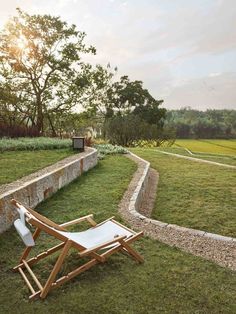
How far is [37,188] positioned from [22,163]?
9.88 ft

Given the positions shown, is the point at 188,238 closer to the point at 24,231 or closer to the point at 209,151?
the point at 24,231

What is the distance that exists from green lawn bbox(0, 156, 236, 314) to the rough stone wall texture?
336mm

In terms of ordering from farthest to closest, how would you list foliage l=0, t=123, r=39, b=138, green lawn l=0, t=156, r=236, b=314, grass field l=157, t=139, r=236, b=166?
grass field l=157, t=139, r=236, b=166 < foliage l=0, t=123, r=39, b=138 < green lawn l=0, t=156, r=236, b=314

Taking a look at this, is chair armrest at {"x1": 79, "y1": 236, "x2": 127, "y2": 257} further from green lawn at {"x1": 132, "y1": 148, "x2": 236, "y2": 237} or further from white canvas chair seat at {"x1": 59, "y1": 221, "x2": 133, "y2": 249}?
Answer: green lawn at {"x1": 132, "y1": 148, "x2": 236, "y2": 237}

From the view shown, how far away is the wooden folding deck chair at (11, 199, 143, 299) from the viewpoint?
390 cm

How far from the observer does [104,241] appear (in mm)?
4434

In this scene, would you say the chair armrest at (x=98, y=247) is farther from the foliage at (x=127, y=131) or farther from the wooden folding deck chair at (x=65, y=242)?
the foliage at (x=127, y=131)

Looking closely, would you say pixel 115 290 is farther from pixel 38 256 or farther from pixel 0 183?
pixel 0 183

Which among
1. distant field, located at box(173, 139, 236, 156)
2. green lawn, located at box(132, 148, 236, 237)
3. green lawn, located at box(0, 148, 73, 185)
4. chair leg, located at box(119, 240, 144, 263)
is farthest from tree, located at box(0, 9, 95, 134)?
chair leg, located at box(119, 240, 144, 263)

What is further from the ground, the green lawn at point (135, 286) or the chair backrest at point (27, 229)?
the chair backrest at point (27, 229)

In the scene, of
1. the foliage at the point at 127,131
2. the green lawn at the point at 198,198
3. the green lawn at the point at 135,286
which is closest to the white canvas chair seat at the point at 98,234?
the green lawn at the point at 135,286

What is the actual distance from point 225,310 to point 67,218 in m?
3.50

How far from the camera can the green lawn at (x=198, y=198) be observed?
695 centimetres

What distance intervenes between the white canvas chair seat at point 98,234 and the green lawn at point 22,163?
10.9 ft
